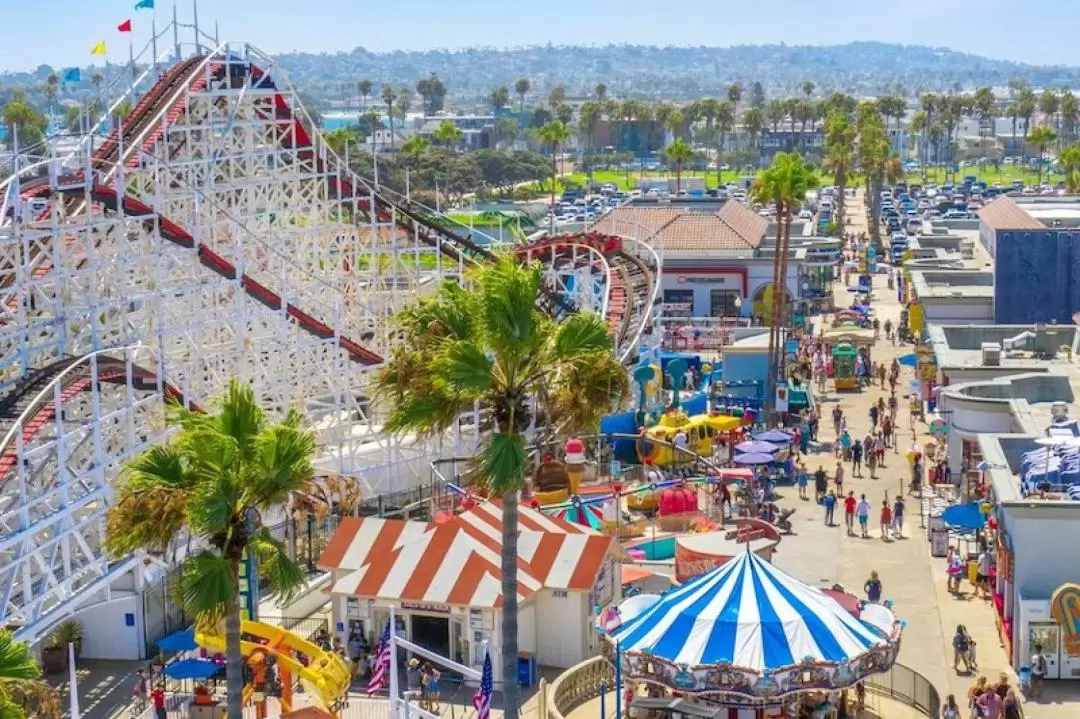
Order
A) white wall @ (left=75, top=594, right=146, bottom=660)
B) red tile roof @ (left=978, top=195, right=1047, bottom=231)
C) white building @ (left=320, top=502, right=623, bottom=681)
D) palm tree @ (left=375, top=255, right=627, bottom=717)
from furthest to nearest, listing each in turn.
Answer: red tile roof @ (left=978, top=195, right=1047, bottom=231) < white wall @ (left=75, top=594, right=146, bottom=660) < white building @ (left=320, top=502, right=623, bottom=681) < palm tree @ (left=375, top=255, right=627, bottom=717)

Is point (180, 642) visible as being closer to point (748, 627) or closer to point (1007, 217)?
point (748, 627)

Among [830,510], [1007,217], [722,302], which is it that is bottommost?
[722,302]

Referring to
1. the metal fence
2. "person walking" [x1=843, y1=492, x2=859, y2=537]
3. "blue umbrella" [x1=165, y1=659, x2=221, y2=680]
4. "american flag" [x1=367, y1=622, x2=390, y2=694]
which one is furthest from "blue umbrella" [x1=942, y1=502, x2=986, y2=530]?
"blue umbrella" [x1=165, y1=659, x2=221, y2=680]

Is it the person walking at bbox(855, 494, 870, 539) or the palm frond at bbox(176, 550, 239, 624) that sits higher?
the palm frond at bbox(176, 550, 239, 624)

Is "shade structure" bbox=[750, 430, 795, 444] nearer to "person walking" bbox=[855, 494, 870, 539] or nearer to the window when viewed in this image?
"person walking" bbox=[855, 494, 870, 539]

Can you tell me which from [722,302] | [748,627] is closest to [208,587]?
[748,627]

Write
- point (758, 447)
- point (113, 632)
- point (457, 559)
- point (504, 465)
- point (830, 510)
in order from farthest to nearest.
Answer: point (758, 447)
point (830, 510)
point (113, 632)
point (457, 559)
point (504, 465)

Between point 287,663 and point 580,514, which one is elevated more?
point 287,663
